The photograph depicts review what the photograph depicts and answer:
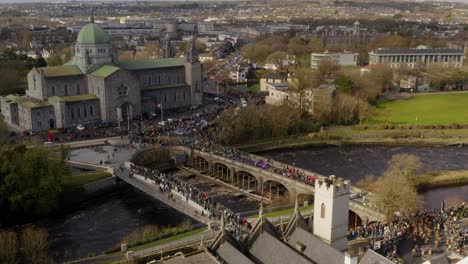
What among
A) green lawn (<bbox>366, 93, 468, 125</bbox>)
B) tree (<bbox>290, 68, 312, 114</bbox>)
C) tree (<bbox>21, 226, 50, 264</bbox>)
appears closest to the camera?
tree (<bbox>21, 226, 50, 264</bbox>)

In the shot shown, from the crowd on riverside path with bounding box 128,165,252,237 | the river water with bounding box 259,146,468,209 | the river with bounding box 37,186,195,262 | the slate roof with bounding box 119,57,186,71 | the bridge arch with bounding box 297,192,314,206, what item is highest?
the slate roof with bounding box 119,57,186,71

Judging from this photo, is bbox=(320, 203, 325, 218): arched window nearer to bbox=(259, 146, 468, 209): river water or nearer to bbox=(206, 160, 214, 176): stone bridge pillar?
bbox=(259, 146, 468, 209): river water

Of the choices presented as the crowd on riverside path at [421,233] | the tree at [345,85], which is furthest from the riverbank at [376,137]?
the crowd on riverside path at [421,233]

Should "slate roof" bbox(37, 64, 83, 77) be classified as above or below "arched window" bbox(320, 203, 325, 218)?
above

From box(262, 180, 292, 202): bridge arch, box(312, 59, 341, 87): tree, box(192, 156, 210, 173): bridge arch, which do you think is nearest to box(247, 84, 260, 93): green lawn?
box(312, 59, 341, 87): tree

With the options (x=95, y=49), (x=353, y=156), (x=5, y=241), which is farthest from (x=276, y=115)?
(x=5, y=241)

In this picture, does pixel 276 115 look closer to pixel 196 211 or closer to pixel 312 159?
pixel 312 159
